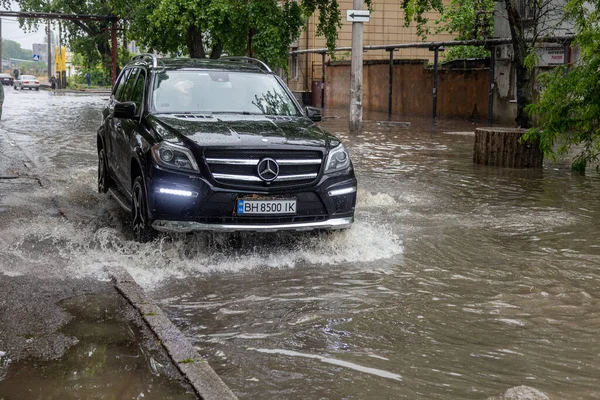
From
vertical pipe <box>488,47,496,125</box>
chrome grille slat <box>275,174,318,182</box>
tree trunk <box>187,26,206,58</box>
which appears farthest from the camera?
tree trunk <box>187,26,206,58</box>

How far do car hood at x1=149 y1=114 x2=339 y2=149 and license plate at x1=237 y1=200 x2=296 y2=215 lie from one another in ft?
1.57

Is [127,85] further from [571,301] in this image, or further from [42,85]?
[42,85]

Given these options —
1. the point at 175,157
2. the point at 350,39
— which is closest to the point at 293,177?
the point at 175,157

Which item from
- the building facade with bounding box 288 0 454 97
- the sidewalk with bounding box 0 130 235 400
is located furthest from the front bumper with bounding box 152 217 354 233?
the building facade with bounding box 288 0 454 97

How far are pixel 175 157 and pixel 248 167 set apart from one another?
61cm

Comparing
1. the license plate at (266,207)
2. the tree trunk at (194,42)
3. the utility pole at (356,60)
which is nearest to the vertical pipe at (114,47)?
the tree trunk at (194,42)

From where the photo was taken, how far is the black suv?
6.98m

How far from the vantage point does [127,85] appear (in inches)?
381

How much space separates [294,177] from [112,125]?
315 cm

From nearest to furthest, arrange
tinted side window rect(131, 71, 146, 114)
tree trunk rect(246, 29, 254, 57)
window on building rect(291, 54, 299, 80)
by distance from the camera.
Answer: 1. tinted side window rect(131, 71, 146, 114)
2. tree trunk rect(246, 29, 254, 57)
3. window on building rect(291, 54, 299, 80)

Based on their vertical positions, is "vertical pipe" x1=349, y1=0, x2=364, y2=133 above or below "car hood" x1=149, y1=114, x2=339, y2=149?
above

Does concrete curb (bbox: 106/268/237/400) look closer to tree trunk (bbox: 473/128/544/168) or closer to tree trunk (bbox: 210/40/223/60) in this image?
tree trunk (bbox: 473/128/544/168)

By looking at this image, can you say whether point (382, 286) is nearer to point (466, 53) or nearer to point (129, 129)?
point (129, 129)

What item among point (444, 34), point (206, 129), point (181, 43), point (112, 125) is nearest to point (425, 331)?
point (206, 129)
